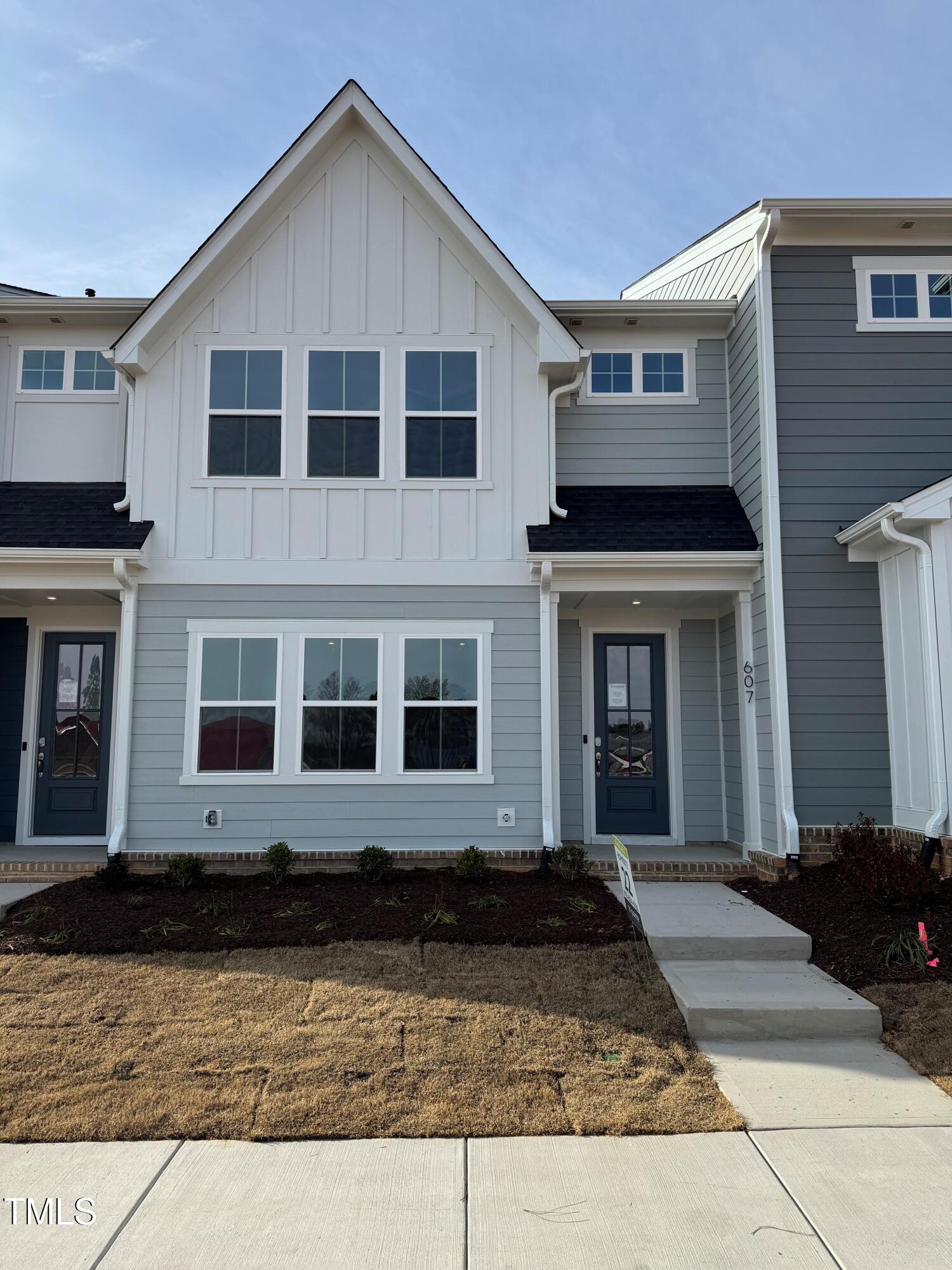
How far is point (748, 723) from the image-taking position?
28.7ft

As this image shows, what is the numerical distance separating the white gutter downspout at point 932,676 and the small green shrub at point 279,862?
5.71 metres

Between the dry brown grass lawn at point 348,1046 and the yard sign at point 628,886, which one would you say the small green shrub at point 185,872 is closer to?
the dry brown grass lawn at point 348,1046

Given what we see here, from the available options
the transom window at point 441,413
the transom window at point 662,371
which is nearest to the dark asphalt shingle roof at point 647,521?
the transom window at point 441,413

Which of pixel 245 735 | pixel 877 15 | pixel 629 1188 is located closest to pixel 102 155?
pixel 245 735

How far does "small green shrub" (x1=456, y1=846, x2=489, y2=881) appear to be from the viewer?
7.93 m

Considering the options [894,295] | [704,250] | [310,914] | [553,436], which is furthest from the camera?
[704,250]

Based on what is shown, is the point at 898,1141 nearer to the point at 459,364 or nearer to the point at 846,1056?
the point at 846,1056

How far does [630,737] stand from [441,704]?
93.2 inches

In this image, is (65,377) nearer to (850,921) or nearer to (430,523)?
(430,523)

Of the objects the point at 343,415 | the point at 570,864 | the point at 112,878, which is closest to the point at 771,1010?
the point at 570,864

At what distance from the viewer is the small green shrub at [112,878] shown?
7.86 metres

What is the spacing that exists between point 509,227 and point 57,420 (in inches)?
242

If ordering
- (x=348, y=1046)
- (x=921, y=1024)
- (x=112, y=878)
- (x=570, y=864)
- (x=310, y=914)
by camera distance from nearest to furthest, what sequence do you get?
(x=348, y=1046) < (x=921, y=1024) < (x=310, y=914) < (x=112, y=878) < (x=570, y=864)

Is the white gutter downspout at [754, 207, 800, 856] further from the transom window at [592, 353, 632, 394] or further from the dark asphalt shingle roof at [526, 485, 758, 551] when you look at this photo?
the transom window at [592, 353, 632, 394]
